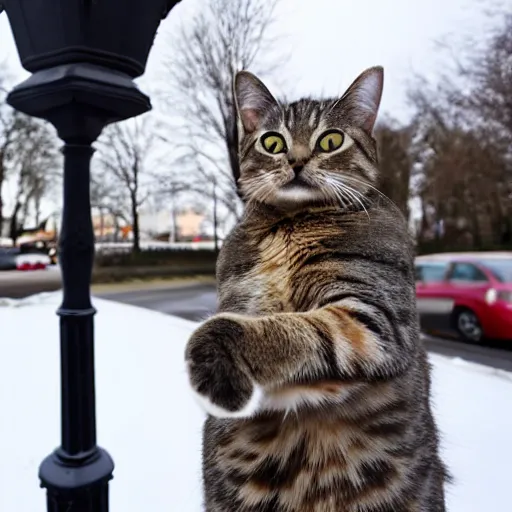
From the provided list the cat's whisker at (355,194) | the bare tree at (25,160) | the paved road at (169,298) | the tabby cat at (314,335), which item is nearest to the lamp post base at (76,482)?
the tabby cat at (314,335)

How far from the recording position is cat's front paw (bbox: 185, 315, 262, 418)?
2.13ft

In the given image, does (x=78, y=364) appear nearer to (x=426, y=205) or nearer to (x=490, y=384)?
(x=490, y=384)

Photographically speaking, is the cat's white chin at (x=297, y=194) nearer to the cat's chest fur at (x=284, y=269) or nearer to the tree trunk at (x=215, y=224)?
the cat's chest fur at (x=284, y=269)

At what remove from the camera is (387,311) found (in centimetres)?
84

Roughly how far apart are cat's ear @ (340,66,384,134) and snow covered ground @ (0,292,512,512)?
51.2 inches

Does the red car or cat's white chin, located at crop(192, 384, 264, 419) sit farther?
the red car

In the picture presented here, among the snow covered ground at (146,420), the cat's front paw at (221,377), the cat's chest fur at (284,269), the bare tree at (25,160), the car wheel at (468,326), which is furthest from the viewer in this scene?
the car wheel at (468,326)

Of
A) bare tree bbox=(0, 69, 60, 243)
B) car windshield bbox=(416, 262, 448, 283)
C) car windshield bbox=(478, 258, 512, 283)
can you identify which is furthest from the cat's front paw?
car windshield bbox=(416, 262, 448, 283)

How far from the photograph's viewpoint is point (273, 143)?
102 centimetres

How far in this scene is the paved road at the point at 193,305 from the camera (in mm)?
4246

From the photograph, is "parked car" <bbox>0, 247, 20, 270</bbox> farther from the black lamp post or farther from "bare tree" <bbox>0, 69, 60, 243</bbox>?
the black lamp post

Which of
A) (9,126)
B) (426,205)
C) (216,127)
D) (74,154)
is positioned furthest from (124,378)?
(426,205)

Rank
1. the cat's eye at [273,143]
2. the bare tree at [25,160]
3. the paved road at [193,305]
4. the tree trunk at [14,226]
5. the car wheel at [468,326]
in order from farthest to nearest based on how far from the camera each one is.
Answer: the car wheel at [468,326]
the paved road at [193,305]
the tree trunk at [14,226]
the bare tree at [25,160]
the cat's eye at [273,143]

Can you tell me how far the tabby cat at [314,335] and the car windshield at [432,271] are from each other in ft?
13.9
